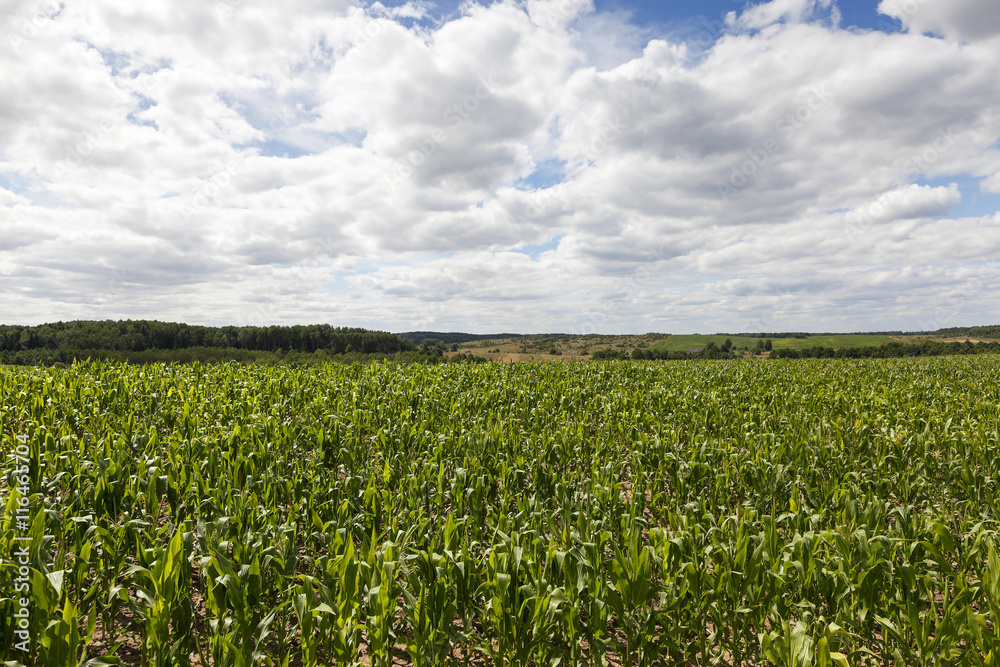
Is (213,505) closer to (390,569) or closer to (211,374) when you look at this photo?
(390,569)

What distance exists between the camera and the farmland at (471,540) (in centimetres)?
309

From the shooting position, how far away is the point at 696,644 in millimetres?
3340

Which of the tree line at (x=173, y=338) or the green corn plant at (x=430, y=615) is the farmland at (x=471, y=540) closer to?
the green corn plant at (x=430, y=615)

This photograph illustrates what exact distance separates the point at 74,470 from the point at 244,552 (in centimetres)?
379

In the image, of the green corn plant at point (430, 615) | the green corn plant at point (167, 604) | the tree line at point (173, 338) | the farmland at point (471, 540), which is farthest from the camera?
the tree line at point (173, 338)

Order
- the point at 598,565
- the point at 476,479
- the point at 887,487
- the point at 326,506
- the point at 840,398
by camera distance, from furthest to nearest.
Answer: the point at 840,398 < the point at 887,487 < the point at 476,479 < the point at 326,506 < the point at 598,565

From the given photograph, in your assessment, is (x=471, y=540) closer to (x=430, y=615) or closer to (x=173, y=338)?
(x=430, y=615)

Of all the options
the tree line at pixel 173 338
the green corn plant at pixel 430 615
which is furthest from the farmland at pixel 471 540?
the tree line at pixel 173 338

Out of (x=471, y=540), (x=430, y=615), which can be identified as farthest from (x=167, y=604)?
(x=471, y=540)

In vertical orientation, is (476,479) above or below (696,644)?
above

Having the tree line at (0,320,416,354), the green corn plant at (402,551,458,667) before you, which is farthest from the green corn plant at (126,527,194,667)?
the tree line at (0,320,416,354)

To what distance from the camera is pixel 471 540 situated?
15.4ft

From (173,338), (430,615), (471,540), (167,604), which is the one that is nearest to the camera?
(167,604)

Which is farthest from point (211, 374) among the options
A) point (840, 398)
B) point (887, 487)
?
point (840, 398)
